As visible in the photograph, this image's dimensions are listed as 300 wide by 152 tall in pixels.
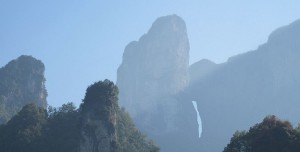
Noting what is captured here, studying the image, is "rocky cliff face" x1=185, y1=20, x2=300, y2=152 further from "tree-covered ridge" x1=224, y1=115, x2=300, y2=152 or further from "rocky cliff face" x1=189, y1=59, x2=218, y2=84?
"tree-covered ridge" x1=224, y1=115, x2=300, y2=152

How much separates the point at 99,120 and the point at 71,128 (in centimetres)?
666

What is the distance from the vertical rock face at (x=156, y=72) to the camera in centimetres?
13219

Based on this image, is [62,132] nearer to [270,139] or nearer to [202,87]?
[270,139]

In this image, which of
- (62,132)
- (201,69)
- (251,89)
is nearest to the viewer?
(62,132)

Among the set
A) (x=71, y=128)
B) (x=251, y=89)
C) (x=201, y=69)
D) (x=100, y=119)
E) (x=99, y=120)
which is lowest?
(x=99, y=120)

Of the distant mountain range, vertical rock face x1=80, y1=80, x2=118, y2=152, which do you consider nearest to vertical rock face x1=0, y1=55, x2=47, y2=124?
the distant mountain range

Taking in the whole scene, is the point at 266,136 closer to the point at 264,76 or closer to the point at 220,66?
the point at 264,76

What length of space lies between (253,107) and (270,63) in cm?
1265

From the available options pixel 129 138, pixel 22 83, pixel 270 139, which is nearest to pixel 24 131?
pixel 129 138

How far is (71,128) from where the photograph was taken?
2090 inches

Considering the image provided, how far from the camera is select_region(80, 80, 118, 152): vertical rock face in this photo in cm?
4684

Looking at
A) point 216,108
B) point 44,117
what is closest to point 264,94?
point 216,108

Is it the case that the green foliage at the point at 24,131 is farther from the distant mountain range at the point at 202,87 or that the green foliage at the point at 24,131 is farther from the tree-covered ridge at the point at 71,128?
the distant mountain range at the point at 202,87

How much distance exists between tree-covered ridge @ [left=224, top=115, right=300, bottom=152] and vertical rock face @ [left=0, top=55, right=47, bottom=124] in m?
59.1
